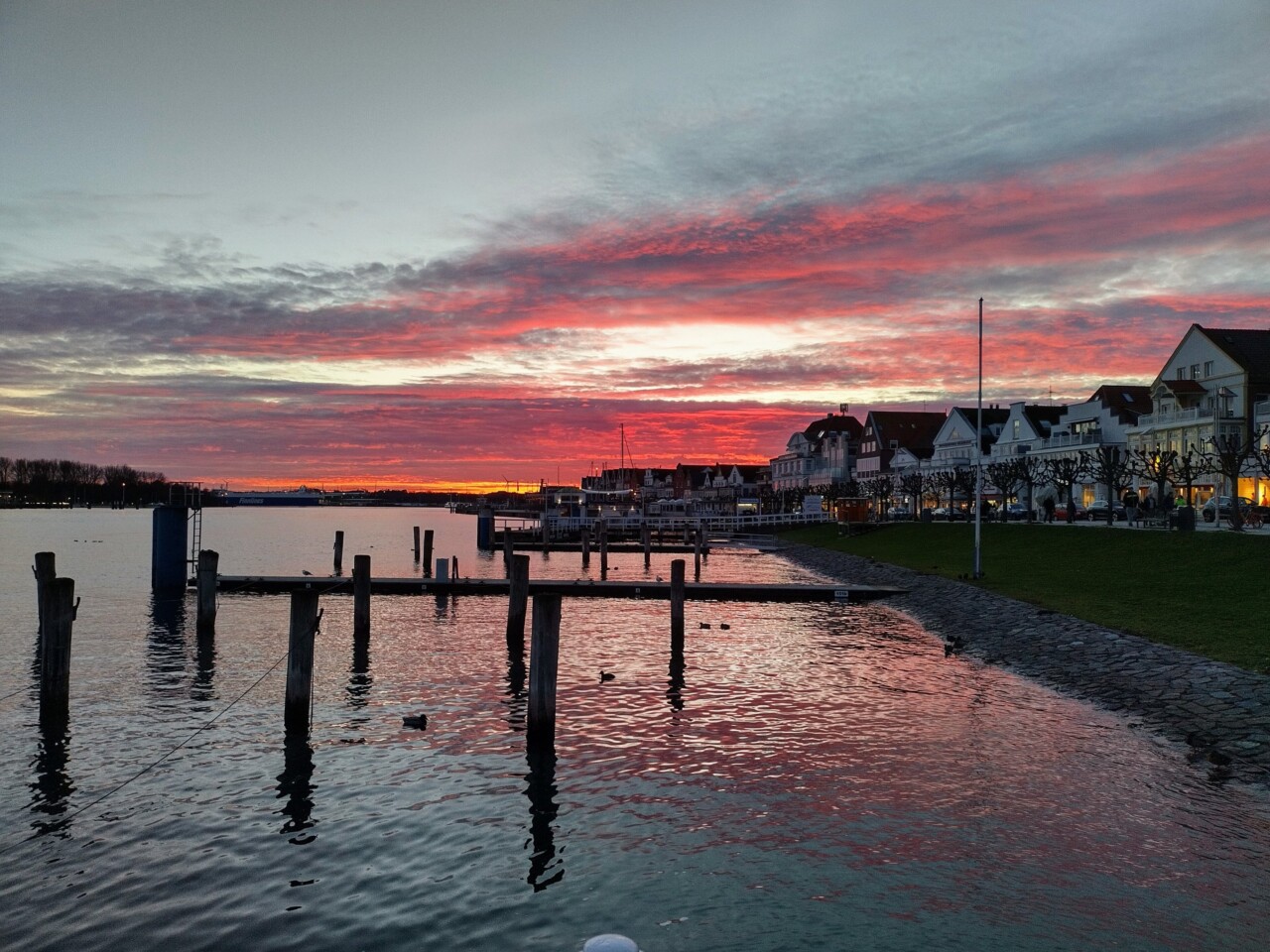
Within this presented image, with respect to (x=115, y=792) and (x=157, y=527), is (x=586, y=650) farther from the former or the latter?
(x=157, y=527)

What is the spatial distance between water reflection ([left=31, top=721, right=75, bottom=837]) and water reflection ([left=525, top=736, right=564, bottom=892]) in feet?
24.7

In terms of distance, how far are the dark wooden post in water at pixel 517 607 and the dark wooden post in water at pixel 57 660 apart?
14.2 meters

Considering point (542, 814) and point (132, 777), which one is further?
point (132, 777)

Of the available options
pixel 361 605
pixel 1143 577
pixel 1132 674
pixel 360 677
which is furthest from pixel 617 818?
pixel 1143 577

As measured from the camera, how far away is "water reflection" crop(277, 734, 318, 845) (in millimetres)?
15094

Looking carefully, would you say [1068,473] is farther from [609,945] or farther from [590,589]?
[609,945]

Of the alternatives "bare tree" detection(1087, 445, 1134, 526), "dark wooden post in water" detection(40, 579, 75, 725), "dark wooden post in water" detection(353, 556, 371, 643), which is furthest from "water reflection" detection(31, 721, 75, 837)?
"bare tree" detection(1087, 445, 1134, 526)

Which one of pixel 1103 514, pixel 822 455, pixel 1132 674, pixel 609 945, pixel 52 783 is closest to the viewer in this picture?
pixel 609 945

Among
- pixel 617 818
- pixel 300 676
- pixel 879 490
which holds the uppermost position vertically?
pixel 879 490

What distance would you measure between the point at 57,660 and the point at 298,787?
859 cm

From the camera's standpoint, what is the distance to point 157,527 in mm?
50719

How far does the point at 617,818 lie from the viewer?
15.8 metres

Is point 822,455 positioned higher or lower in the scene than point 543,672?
higher

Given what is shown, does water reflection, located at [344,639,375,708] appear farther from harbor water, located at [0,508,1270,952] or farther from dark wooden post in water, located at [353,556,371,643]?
dark wooden post in water, located at [353,556,371,643]
